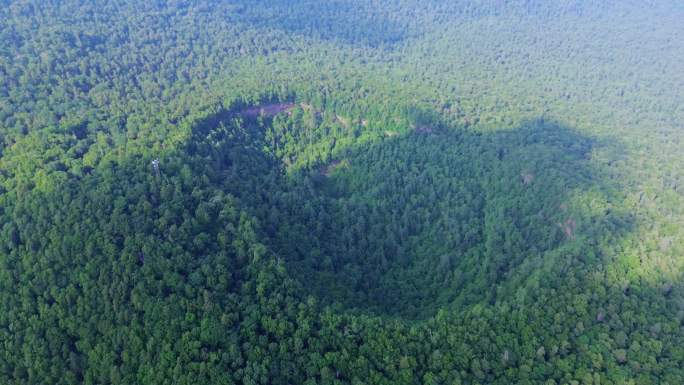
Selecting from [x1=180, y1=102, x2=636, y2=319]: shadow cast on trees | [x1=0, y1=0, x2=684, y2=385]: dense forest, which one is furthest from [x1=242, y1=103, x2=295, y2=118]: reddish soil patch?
[x1=180, y1=102, x2=636, y2=319]: shadow cast on trees

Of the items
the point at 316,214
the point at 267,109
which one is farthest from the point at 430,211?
the point at 267,109

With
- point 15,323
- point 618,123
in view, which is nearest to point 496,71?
point 618,123

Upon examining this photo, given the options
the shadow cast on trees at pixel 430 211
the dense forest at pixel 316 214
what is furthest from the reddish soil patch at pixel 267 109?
the shadow cast on trees at pixel 430 211

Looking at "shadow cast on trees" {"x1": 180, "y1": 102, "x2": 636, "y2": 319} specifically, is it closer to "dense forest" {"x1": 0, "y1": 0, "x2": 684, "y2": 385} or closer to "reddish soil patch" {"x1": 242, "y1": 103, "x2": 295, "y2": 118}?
"dense forest" {"x1": 0, "y1": 0, "x2": 684, "y2": 385}

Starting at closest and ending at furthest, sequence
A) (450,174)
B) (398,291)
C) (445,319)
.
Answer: (445,319) < (398,291) < (450,174)

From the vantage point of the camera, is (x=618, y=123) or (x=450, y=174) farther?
(x=618, y=123)

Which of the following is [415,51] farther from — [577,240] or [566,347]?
[566,347]
